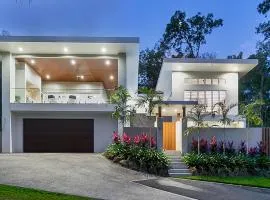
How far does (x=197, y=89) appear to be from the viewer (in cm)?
2594

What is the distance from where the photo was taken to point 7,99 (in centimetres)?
2181

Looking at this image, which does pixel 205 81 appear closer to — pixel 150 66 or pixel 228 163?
pixel 228 163

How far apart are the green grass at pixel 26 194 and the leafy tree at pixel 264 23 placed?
29.1 metres

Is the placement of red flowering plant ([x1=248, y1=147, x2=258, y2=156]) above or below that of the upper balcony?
below

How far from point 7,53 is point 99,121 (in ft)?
22.7

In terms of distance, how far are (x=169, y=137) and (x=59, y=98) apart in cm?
709

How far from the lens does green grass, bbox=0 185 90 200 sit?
9.73 m

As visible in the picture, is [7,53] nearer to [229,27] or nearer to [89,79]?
[89,79]

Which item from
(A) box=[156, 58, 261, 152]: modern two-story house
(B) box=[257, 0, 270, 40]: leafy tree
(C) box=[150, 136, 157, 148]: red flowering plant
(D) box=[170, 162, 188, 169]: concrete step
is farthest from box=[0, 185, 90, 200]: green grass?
(B) box=[257, 0, 270, 40]: leafy tree

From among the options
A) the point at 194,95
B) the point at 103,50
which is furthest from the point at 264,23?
the point at 103,50

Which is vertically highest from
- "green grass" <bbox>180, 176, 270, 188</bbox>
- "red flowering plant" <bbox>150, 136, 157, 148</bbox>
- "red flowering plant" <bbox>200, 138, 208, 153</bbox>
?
"red flowering plant" <bbox>150, 136, 157, 148</bbox>

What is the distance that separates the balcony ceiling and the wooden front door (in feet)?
17.9

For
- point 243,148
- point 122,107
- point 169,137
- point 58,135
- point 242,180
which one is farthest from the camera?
point 58,135

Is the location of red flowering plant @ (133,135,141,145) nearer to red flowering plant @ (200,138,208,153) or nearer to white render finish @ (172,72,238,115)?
red flowering plant @ (200,138,208,153)
